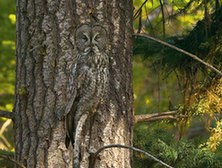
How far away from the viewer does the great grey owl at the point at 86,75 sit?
8.59ft

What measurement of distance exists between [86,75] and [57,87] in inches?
10.3

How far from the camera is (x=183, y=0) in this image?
3.51 m

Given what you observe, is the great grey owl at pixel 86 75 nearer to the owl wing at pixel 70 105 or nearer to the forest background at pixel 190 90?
the owl wing at pixel 70 105

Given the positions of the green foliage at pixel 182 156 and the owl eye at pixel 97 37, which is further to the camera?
the green foliage at pixel 182 156

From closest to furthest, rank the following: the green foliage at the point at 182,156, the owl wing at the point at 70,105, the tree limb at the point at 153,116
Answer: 1. the owl wing at the point at 70,105
2. the tree limb at the point at 153,116
3. the green foliage at the point at 182,156

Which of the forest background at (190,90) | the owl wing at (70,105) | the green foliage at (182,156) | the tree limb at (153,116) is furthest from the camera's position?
the forest background at (190,90)

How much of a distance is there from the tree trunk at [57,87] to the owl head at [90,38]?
6 centimetres

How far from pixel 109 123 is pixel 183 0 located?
1.59 metres

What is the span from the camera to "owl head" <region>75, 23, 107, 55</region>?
2625 millimetres

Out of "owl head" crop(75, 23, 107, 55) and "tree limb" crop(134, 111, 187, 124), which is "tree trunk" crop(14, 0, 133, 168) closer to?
"owl head" crop(75, 23, 107, 55)

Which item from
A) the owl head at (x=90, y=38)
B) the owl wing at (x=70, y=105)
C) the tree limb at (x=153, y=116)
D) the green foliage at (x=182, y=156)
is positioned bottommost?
the green foliage at (x=182, y=156)

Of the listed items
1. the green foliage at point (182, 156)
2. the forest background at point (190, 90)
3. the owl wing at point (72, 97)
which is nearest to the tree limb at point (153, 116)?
the forest background at point (190, 90)

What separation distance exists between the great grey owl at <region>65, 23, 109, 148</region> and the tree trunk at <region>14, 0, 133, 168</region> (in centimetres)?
5

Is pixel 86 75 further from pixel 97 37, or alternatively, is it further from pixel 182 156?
pixel 182 156
